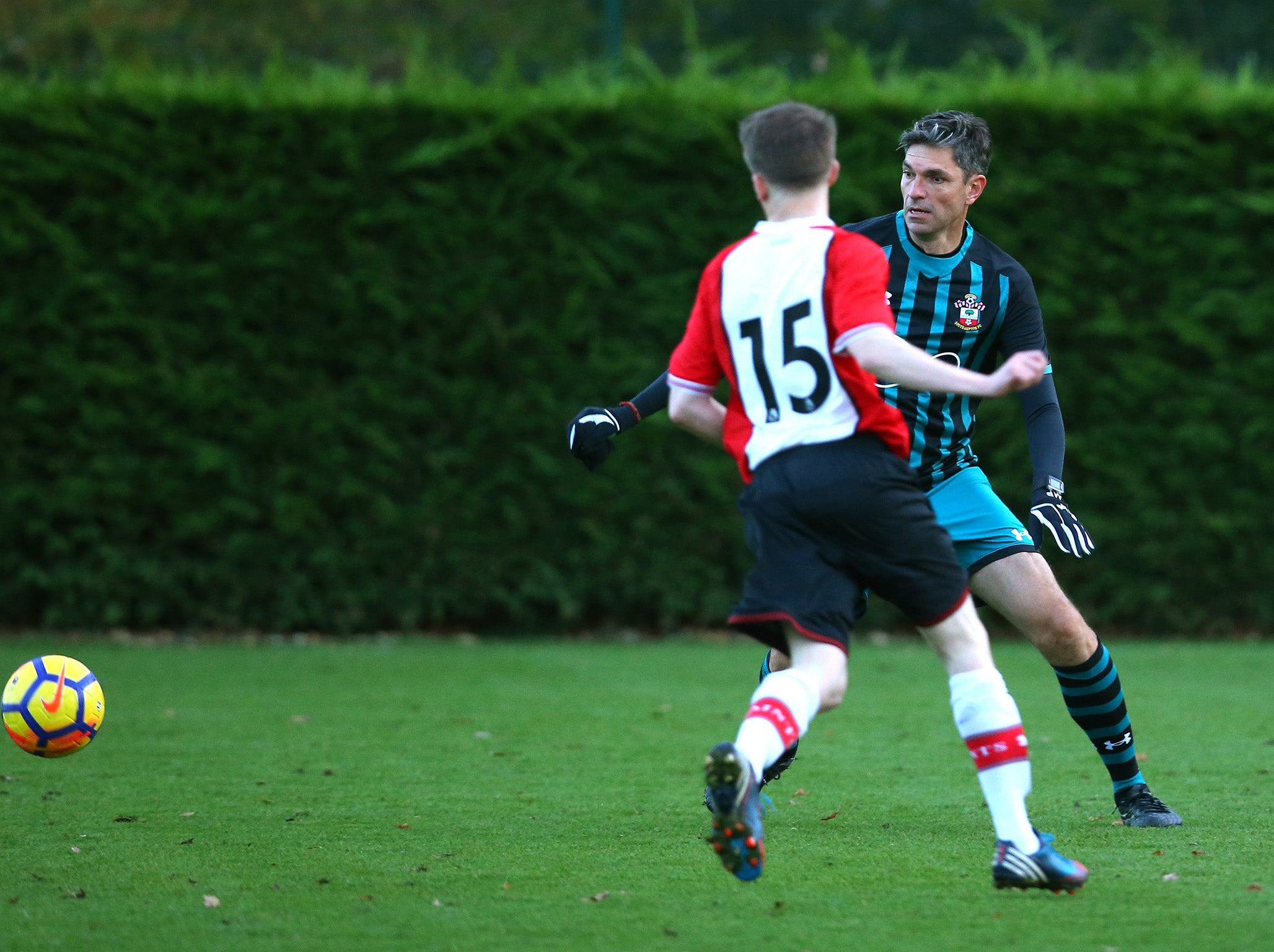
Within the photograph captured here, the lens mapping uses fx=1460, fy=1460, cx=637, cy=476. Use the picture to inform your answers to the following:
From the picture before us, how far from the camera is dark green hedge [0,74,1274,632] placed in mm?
9000

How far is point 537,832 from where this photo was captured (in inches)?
164

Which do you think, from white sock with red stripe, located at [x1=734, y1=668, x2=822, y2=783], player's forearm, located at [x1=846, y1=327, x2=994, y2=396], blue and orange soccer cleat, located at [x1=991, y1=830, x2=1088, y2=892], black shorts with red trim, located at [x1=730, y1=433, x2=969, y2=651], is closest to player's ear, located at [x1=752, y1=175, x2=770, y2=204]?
player's forearm, located at [x1=846, y1=327, x2=994, y2=396]

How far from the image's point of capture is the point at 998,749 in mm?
3336

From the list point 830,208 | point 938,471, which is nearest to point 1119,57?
point 830,208

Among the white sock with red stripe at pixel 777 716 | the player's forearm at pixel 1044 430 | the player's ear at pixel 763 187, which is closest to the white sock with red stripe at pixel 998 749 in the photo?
the white sock with red stripe at pixel 777 716

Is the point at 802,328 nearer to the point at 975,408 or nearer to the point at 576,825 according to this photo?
the point at 975,408

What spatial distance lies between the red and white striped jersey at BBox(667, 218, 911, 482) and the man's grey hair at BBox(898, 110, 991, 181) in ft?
3.44

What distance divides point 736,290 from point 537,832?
174cm

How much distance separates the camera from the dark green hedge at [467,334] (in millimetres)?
9000

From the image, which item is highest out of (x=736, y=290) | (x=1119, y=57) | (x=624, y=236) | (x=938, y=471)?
(x=1119, y=57)

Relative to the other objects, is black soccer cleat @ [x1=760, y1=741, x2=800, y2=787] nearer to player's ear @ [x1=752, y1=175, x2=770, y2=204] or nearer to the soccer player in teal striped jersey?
the soccer player in teal striped jersey

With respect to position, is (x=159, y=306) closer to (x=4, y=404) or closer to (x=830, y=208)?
(x=4, y=404)

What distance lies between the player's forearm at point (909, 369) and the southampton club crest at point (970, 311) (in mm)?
1241

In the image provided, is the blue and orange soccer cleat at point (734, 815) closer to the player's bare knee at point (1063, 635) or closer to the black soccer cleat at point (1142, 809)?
the player's bare knee at point (1063, 635)
